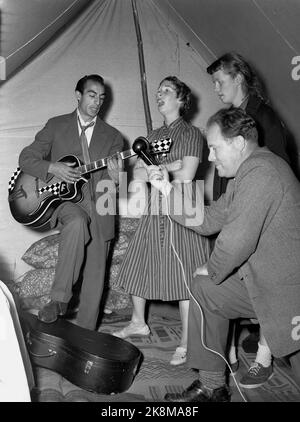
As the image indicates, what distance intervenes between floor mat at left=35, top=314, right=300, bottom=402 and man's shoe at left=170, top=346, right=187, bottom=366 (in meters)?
0.02

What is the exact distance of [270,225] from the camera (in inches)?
66.8

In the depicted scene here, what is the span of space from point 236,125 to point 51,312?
127 centimetres

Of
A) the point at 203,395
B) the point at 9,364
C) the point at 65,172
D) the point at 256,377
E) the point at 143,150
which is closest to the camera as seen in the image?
the point at 9,364

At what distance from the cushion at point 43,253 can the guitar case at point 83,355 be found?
109 centimetres

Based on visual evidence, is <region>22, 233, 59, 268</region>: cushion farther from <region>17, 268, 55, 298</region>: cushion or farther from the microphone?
the microphone

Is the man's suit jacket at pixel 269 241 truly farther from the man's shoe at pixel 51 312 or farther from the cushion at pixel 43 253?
the cushion at pixel 43 253

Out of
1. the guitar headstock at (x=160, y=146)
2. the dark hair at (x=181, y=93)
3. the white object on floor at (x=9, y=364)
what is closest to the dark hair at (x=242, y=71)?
the dark hair at (x=181, y=93)

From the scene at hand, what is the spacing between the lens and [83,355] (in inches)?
76.2

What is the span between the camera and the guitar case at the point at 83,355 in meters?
1.92

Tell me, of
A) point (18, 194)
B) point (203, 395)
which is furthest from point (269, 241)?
point (18, 194)

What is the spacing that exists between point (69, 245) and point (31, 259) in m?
1.02

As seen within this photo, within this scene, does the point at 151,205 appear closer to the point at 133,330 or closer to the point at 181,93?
the point at 181,93

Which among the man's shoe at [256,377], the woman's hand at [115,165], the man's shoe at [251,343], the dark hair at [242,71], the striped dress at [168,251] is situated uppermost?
the dark hair at [242,71]

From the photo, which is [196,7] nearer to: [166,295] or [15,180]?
[15,180]
